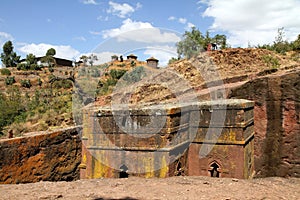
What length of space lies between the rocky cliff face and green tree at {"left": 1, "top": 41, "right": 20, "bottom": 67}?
51.4 m

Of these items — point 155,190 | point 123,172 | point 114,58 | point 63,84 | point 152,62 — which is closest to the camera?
point 155,190

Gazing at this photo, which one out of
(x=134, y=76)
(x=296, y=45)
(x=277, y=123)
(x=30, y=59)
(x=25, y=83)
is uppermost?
(x=30, y=59)

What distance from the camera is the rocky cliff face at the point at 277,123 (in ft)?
20.6

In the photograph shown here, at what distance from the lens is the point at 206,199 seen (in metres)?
4.14

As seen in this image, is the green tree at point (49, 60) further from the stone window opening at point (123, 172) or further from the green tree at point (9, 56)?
the stone window opening at point (123, 172)

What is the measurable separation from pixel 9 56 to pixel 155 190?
175 feet

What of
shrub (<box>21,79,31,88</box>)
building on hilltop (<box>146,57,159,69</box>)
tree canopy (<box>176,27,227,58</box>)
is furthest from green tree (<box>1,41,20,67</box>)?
tree canopy (<box>176,27,227,58</box>)

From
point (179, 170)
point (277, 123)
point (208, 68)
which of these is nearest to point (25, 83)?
point (208, 68)

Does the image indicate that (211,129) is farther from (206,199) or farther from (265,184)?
(206,199)

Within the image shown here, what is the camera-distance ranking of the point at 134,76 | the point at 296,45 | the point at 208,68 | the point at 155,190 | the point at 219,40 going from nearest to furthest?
1. the point at 155,190
2. the point at 208,68
3. the point at 296,45
4. the point at 219,40
5. the point at 134,76

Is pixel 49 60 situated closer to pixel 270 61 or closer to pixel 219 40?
pixel 219 40

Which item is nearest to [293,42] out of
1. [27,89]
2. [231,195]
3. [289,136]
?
[289,136]

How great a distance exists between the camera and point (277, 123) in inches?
255

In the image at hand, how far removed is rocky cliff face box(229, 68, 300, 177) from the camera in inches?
247
